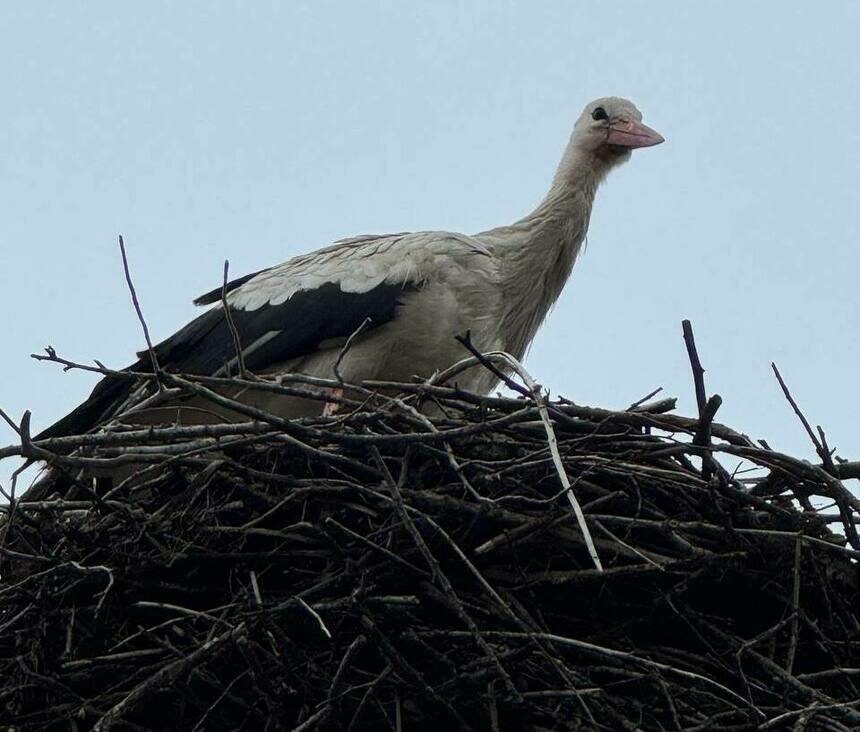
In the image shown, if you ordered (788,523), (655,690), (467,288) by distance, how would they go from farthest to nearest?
(467,288) < (788,523) < (655,690)

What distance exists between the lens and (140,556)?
4.74 metres

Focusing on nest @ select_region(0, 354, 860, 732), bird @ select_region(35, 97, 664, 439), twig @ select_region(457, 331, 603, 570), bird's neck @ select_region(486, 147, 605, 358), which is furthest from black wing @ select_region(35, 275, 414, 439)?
twig @ select_region(457, 331, 603, 570)

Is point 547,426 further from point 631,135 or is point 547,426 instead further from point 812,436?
point 631,135

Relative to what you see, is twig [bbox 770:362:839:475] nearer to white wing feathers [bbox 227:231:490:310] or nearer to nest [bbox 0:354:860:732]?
nest [bbox 0:354:860:732]

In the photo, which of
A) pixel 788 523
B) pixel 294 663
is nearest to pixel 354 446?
pixel 294 663

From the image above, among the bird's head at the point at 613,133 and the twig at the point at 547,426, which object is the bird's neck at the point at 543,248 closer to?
the bird's head at the point at 613,133

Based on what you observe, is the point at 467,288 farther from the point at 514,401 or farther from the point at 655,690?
the point at 655,690

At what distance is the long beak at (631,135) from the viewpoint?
23.1 feet

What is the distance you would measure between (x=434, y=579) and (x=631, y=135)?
10.4 ft

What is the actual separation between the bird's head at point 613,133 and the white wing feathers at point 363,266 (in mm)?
940

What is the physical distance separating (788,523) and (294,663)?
4.89 ft

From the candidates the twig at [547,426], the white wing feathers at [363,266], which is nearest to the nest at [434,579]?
the twig at [547,426]

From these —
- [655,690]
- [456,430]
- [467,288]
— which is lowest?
[655,690]

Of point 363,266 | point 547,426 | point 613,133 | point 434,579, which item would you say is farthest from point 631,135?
point 434,579
